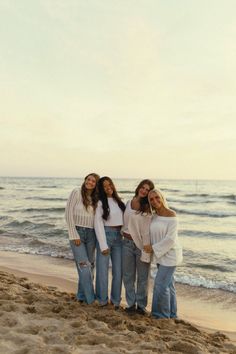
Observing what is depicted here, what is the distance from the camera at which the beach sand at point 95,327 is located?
3.95 meters

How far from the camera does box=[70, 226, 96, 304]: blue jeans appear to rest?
5.45 meters

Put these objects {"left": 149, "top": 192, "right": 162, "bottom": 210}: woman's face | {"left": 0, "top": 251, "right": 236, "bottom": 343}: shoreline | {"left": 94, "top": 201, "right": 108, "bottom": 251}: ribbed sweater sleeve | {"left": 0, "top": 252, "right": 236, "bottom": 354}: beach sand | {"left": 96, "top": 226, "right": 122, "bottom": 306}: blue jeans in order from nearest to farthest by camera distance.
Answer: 1. {"left": 0, "top": 252, "right": 236, "bottom": 354}: beach sand
2. {"left": 149, "top": 192, "right": 162, "bottom": 210}: woman's face
3. {"left": 94, "top": 201, "right": 108, "bottom": 251}: ribbed sweater sleeve
4. {"left": 96, "top": 226, "right": 122, "bottom": 306}: blue jeans
5. {"left": 0, "top": 251, "right": 236, "bottom": 343}: shoreline

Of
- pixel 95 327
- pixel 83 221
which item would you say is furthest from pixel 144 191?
pixel 95 327

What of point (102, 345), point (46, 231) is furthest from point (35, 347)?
point (46, 231)

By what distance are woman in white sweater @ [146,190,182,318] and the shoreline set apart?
2.97 ft

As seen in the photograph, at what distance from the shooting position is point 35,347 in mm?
3764

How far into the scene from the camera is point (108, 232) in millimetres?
5367

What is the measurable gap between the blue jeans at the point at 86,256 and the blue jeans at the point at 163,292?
0.98m

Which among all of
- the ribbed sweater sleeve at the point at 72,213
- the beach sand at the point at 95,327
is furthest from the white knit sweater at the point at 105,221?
the beach sand at the point at 95,327

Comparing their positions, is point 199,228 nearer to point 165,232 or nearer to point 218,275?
point 218,275

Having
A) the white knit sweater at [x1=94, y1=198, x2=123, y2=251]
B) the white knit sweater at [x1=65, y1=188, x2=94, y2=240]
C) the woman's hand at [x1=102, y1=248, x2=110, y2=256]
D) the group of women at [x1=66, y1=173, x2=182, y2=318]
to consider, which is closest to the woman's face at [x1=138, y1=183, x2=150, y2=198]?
the group of women at [x1=66, y1=173, x2=182, y2=318]

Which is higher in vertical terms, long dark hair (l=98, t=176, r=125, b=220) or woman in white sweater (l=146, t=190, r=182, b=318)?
long dark hair (l=98, t=176, r=125, b=220)

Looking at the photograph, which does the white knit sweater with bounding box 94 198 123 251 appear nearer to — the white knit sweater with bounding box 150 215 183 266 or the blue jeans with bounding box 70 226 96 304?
the blue jeans with bounding box 70 226 96 304

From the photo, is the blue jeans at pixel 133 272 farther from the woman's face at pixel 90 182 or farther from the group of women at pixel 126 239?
the woman's face at pixel 90 182
